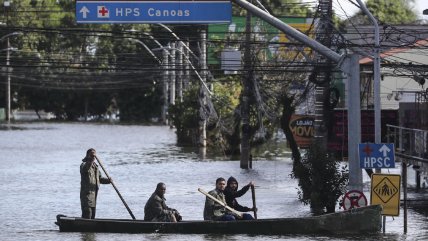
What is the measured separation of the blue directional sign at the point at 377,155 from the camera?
2622cm

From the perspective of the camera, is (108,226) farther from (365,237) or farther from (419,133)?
(419,133)

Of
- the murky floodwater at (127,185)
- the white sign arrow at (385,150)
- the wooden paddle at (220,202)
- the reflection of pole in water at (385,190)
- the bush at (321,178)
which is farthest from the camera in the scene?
the bush at (321,178)

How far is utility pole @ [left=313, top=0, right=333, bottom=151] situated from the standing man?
28.9ft

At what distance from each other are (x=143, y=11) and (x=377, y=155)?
6.21 metres

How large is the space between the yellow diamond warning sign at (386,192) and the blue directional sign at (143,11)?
519 cm

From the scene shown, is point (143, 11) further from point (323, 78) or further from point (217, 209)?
point (323, 78)

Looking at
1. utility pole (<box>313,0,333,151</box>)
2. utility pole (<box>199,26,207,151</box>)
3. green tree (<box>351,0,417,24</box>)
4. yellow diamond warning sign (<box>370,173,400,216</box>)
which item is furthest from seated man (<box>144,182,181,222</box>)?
green tree (<box>351,0,417,24</box>)

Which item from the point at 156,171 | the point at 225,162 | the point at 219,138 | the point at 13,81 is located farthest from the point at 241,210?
the point at 13,81

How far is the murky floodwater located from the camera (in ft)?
91.3

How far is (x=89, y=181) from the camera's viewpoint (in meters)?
26.2

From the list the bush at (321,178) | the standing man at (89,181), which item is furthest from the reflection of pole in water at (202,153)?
the standing man at (89,181)

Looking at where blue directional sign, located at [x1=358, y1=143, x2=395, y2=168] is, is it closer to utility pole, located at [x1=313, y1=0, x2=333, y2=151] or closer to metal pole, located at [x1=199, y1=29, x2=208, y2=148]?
utility pole, located at [x1=313, y1=0, x2=333, y2=151]

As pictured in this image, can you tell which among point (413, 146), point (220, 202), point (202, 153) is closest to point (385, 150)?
point (220, 202)

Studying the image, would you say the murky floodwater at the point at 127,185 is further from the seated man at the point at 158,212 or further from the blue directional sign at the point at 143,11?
the blue directional sign at the point at 143,11
